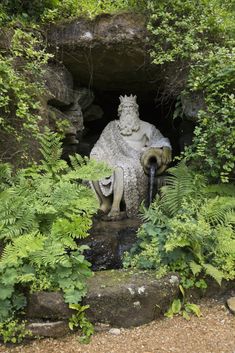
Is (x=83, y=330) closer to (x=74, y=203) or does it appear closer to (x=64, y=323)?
(x=64, y=323)

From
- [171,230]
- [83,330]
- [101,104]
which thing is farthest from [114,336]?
[101,104]

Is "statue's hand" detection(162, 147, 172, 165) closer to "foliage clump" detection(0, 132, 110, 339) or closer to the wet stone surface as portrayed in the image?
the wet stone surface

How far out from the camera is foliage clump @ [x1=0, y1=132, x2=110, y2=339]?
3.56 meters

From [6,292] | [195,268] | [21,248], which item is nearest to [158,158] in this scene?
[195,268]

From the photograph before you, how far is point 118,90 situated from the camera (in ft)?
28.7

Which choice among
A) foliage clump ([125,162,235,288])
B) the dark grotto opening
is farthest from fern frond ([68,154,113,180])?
the dark grotto opening

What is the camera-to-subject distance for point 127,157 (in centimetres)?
712

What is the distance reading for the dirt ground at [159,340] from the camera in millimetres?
3400

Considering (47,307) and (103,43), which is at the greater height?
(103,43)

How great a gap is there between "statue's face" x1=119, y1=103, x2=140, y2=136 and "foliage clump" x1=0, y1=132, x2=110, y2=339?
7.12ft

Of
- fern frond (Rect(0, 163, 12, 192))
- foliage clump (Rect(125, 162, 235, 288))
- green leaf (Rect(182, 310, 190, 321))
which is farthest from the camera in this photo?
fern frond (Rect(0, 163, 12, 192))

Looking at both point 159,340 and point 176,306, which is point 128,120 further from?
point 159,340

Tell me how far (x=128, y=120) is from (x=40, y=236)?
3999mm

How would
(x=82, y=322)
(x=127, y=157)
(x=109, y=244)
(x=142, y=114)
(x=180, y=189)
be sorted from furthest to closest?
(x=142, y=114) → (x=127, y=157) → (x=109, y=244) → (x=180, y=189) → (x=82, y=322)
